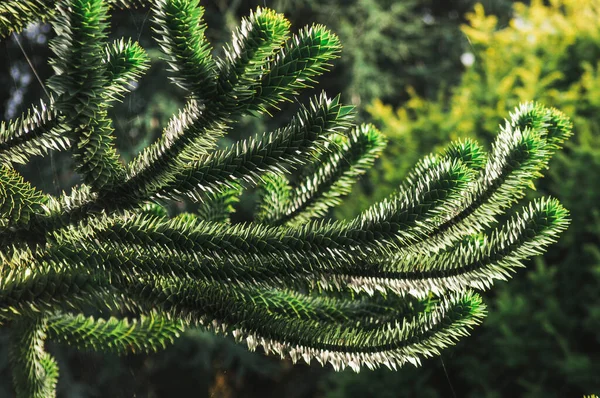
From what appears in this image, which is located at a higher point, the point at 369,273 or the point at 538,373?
the point at 369,273

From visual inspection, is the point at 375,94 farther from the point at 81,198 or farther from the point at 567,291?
the point at 81,198

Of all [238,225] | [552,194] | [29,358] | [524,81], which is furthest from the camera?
[524,81]

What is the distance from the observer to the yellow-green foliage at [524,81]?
568cm

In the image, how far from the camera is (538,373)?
5.27m

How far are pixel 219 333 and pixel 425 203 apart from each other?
562mm

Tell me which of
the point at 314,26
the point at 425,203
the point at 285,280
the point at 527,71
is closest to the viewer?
the point at 314,26

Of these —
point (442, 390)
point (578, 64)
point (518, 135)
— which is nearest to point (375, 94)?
point (578, 64)

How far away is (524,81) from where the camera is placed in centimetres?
588

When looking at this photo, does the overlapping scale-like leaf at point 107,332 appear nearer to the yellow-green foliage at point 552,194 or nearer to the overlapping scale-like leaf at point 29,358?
the overlapping scale-like leaf at point 29,358

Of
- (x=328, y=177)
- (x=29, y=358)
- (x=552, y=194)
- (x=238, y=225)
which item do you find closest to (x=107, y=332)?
(x=29, y=358)

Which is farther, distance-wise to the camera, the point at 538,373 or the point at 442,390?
the point at 442,390

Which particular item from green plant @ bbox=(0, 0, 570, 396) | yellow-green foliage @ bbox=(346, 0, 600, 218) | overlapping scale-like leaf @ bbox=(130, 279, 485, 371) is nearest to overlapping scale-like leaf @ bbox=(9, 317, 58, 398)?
green plant @ bbox=(0, 0, 570, 396)

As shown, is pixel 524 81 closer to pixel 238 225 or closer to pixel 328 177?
pixel 328 177

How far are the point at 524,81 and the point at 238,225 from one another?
5300mm
